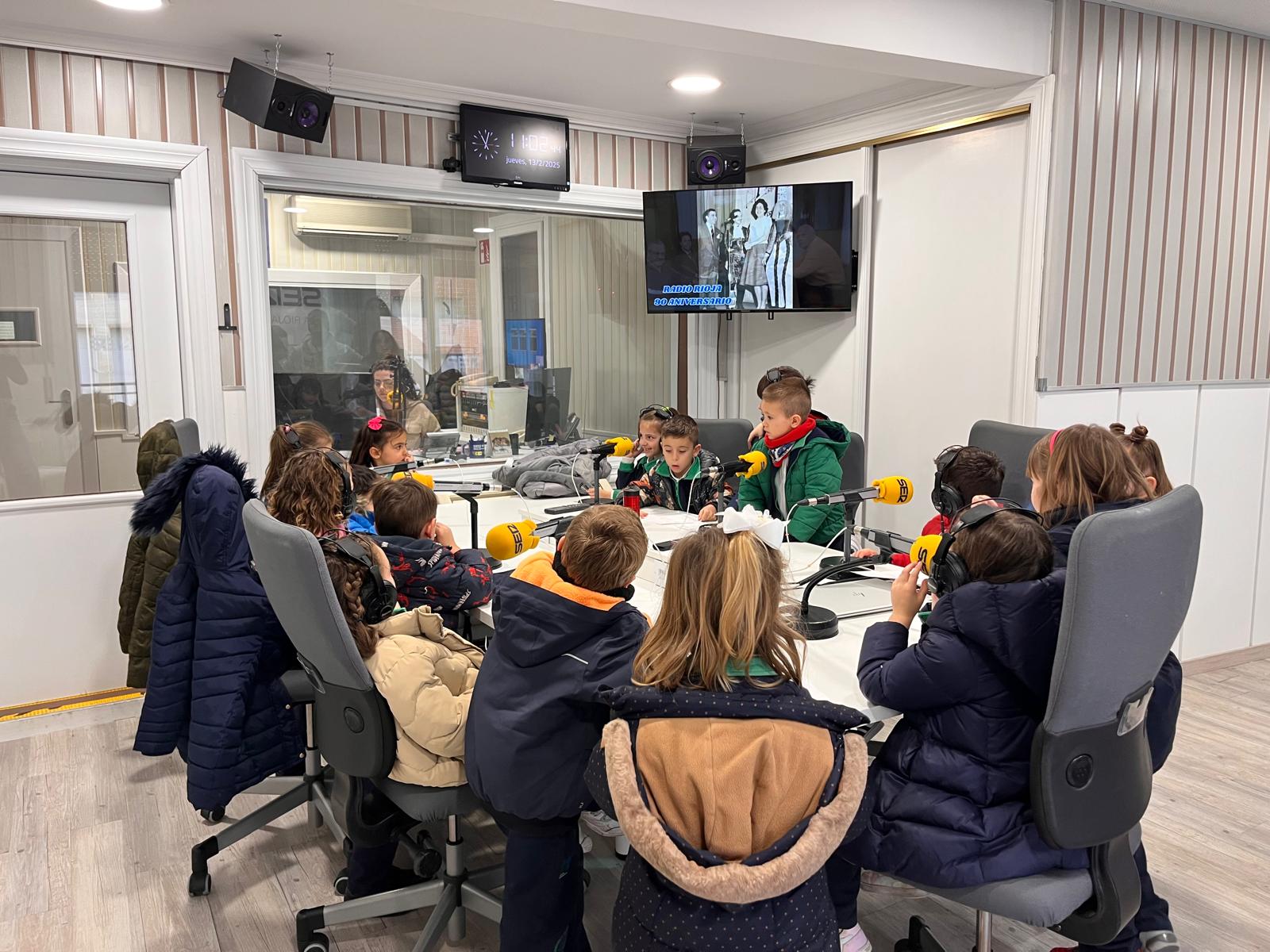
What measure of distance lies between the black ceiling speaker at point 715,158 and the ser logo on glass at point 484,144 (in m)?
1.13

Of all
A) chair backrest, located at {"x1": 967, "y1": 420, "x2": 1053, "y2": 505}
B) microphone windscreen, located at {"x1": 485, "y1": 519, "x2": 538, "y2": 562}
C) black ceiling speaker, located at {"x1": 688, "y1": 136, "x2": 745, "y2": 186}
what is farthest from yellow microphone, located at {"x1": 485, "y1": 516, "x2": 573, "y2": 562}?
black ceiling speaker, located at {"x1": 688, "y1": 136, "x2": 745, "y2": 186}

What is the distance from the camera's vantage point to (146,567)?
10.0 ft

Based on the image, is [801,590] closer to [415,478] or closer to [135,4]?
[415,478]

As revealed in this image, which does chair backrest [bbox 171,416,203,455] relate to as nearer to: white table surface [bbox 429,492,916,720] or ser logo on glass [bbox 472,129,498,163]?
white table surface [bbox 429,492,916,720]

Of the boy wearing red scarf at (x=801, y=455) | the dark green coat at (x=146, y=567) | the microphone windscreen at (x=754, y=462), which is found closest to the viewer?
the microphone windscreen at (x=754, y=462)

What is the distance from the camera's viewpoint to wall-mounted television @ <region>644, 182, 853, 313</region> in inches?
185

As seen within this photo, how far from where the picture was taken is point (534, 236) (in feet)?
16.6

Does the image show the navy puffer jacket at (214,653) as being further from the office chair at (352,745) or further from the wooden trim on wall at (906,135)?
the wooden trim on wall at (906,135)

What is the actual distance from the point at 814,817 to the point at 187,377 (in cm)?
350

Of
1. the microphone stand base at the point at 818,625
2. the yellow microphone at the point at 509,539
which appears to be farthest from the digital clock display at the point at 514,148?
the microphone stand base at the point at 818,625

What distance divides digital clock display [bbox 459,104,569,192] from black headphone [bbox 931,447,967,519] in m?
2.78

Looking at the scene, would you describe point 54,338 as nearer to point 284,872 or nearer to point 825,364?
point 284,872

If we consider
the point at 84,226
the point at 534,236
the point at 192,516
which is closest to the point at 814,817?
the point at 192,516

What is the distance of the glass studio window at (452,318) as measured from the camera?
4.45 metres
